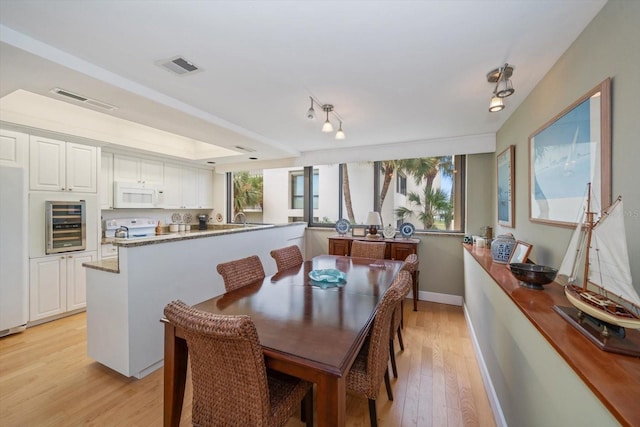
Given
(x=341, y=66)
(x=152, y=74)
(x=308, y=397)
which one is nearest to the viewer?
(x=308, y=397)

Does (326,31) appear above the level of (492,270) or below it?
above

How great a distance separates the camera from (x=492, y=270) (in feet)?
6.51

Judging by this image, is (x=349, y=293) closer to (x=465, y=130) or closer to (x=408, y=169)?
(x=465, y=130)

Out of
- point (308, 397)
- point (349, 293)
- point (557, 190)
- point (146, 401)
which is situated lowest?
point (146, 401)

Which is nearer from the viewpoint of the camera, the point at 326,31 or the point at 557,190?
the point at 326,31

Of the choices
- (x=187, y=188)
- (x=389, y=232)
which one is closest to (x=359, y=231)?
(x=389, y=232)

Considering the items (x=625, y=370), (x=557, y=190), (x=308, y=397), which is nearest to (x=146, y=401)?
(x=308, y=397)

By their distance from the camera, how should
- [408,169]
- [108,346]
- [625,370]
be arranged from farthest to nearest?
[408,169] < [108,346] < [625,370]

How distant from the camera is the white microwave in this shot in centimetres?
393

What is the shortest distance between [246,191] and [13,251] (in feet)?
13.6

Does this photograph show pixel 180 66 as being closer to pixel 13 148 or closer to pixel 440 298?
pixel 13 148

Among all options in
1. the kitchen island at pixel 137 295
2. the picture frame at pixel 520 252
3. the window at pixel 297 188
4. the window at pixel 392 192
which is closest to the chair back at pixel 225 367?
the kitchen island at pixel 137 295

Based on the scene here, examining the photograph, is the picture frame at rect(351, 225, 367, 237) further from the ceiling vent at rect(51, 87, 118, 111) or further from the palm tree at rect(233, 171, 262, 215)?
the ceiling vent at rect(51, 87, 118, 111)

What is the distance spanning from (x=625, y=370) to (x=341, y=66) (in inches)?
79.5
